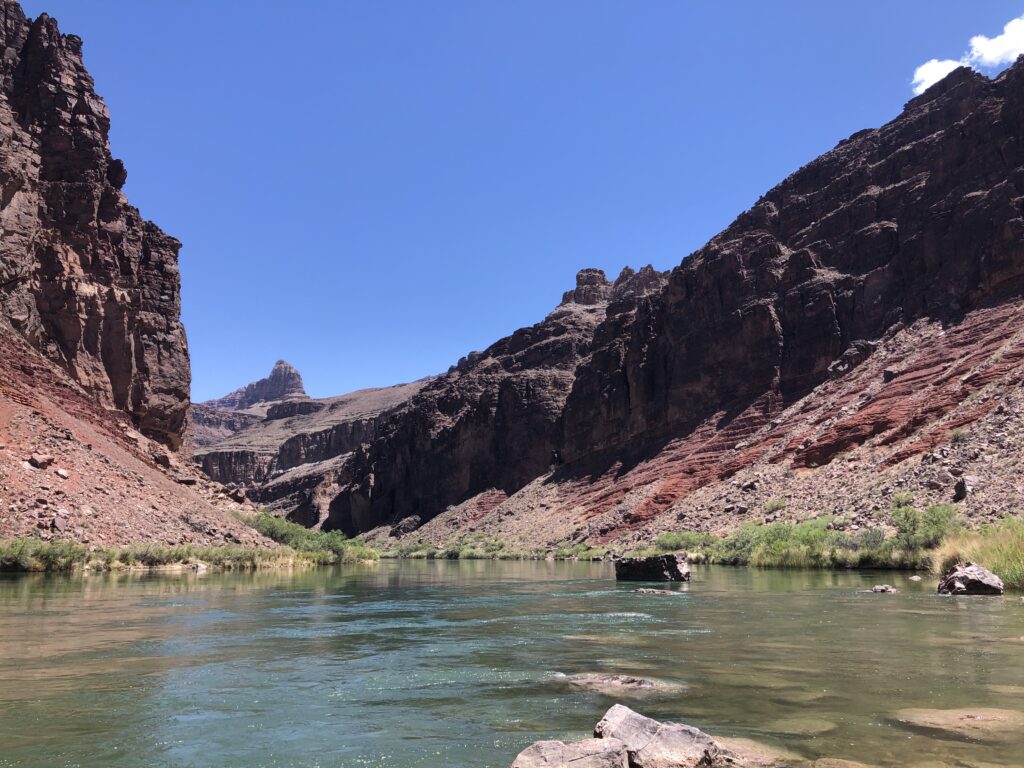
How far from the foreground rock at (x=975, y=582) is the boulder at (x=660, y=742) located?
16.1 meters

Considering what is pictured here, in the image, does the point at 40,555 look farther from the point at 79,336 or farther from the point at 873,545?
the point at 873,545

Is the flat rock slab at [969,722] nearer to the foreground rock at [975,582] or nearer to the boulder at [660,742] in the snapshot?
the boulder at [660,742]

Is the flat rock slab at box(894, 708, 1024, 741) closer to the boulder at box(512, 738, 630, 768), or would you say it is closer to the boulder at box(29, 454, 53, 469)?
the boulder at box(512, 738, 630, 768)

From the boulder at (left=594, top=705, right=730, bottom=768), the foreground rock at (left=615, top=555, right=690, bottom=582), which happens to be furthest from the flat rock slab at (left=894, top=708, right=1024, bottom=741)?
the foreground rock at (left=615, top=555, right=690, bottom=582)

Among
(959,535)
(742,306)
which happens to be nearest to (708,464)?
(742,306)

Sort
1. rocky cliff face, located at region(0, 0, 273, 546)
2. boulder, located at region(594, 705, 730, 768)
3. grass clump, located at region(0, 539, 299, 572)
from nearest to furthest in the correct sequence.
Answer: boulder, located at region(594, 705, 730, 768)
grass clump, located at region(0, 539, 299, 572)
rocky cliff face, located at region(0, 0, 273, 546)

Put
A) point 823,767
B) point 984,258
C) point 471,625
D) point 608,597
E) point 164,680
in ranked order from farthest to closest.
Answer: point 984,258
point 608,597
point 471,625
point 164,680
point 823,767

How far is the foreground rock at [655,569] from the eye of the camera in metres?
30.2

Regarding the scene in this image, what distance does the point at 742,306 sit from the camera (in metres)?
88.1

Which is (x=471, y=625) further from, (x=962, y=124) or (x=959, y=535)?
(x=962, y=124)

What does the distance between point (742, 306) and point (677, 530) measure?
39.7m

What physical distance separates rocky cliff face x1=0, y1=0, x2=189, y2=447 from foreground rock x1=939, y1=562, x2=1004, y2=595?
162 feet

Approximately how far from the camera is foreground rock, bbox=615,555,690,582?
30241 millimetres

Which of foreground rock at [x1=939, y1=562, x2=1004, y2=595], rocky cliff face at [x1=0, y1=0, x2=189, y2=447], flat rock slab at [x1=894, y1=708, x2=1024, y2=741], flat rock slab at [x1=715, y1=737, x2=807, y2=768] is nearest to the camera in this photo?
flat rock slab at [x1=715, y1=737, x2=807, y2=768]
